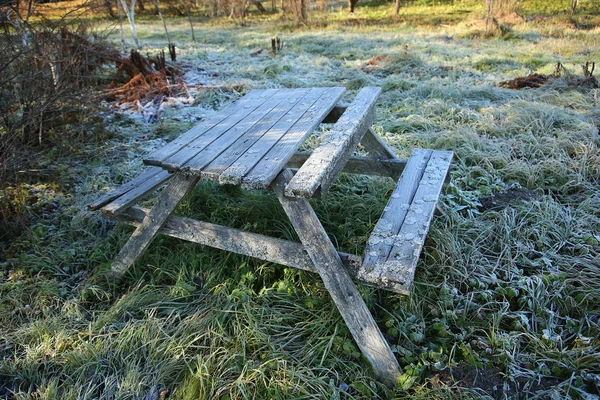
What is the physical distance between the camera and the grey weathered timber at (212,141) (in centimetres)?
205

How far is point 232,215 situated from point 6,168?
187cm

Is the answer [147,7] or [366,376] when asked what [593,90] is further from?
[147,7]

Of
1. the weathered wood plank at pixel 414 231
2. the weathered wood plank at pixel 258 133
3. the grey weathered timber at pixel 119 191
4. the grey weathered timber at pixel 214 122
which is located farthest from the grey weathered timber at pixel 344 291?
the grey weathered timber at pixel 119 191

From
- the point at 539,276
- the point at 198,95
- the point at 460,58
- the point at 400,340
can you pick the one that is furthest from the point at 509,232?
the point at 460,58

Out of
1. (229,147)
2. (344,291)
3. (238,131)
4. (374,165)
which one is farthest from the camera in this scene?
(374,165)

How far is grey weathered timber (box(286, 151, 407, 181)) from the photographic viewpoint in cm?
292

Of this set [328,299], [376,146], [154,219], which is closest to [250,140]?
[154,219]

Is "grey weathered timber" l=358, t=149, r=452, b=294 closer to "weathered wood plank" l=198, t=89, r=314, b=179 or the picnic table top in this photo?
the picnic table top

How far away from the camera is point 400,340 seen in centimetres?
203

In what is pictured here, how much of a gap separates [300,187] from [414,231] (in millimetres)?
642

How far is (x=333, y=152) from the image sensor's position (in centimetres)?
202

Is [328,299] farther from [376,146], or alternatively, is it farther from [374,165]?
[376,146]

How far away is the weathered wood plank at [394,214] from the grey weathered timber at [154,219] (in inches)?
38.8

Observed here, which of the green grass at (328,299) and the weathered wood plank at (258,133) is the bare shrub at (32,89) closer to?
the green grass at (328,299)
